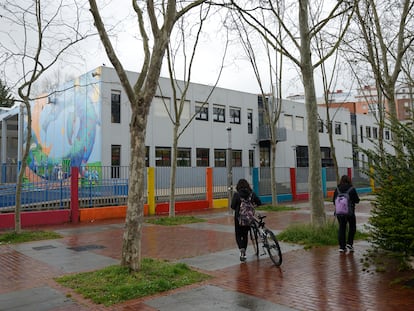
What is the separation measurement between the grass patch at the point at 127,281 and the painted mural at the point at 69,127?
14.9 metres

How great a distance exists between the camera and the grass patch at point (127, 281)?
5629mm

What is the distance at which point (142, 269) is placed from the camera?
677 centimetres

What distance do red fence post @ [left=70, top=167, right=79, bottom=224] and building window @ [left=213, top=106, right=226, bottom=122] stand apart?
16541 millimetres

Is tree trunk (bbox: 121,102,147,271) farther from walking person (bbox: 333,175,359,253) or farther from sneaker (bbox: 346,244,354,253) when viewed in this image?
sneaker (bbox: 346,244,354,253)

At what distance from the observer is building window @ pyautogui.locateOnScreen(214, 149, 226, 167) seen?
30.6 metres

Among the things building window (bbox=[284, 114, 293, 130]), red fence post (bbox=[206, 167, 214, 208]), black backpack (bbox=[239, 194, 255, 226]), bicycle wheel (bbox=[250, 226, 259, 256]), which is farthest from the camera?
building window (bbox=[284, 114, 293, 130])

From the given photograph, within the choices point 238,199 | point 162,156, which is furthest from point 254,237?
point 162,156

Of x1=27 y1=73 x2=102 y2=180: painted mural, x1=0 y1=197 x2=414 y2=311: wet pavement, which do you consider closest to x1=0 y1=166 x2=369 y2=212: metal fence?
x1=0 y1=197 x2=414 y2=311: wet pavement

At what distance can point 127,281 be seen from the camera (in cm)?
614

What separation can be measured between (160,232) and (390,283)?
783 centimetres

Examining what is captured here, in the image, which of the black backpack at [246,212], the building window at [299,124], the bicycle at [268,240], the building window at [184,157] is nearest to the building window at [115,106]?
the building window at [184,157]

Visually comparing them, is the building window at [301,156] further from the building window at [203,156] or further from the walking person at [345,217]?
the walking person at [345,217]

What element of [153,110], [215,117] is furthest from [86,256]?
Answer: [215,117]

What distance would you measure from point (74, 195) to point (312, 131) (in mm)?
9648
